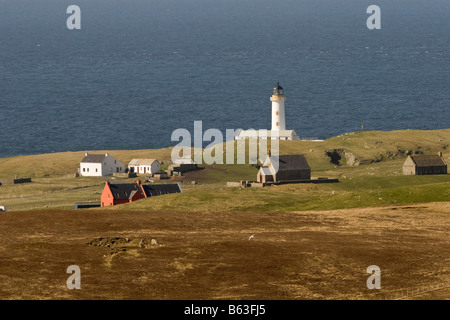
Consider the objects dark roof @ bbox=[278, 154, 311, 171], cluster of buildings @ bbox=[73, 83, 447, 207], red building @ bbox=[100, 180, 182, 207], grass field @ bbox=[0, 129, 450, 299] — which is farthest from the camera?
dark roof @ bbox=[278, 154, 311, 171]

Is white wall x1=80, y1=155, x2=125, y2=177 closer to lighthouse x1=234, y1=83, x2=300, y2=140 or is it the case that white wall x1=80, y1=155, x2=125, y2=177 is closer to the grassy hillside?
the grassy hillside

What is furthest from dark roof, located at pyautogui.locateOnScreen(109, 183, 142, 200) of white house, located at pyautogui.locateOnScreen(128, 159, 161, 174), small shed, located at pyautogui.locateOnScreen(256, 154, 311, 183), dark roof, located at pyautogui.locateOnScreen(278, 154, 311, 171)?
white house, located at pyautogui.locateOnScreen(128, 159, 161, 174)

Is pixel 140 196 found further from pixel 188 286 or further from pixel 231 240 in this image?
pixel 188 286

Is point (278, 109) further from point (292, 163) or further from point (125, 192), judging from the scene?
point (125, 192)

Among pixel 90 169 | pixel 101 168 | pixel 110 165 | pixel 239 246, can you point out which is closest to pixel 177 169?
pixel 110 165

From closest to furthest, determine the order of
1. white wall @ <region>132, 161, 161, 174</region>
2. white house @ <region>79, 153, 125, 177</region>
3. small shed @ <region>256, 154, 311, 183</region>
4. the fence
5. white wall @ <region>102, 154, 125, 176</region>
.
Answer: the fence < small shed @ <region>256, 154, 311, 183</region> < white wall @ <region>132, 161, 161, 174</region> < white house @ <region>79, 153, 125, 177</region> < white wall @ <region>102, 154, 125, 176</region>

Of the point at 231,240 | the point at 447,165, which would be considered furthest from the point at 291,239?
the point at 447,165
